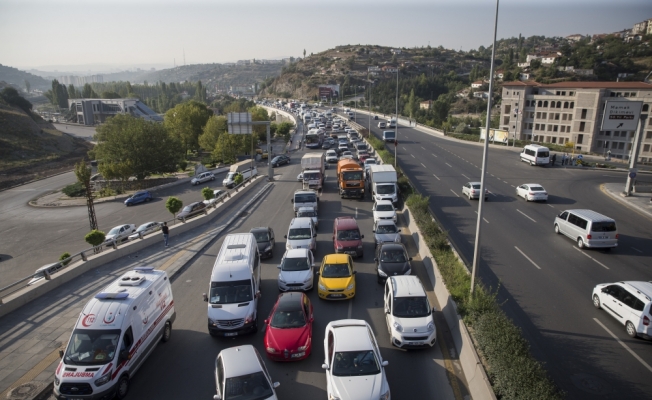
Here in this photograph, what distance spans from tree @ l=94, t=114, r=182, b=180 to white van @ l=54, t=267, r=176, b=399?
4648cm

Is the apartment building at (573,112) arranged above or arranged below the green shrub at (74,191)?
above

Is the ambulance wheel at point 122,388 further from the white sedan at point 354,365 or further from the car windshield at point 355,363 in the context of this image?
the car windshield at point 355,363

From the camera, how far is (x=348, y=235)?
19.4m

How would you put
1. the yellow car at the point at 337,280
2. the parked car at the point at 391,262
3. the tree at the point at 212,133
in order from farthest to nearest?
the tree at the point at 212,133 → the parked car at the point at 391,262 → the yellow car at the point at 337,280

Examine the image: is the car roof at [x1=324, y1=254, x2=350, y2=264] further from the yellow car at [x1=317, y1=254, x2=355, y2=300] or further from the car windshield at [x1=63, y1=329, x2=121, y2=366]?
the car windshield at [x1=63, y1=329, x2=121, y2=366]

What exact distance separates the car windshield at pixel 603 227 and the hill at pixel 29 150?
239ft

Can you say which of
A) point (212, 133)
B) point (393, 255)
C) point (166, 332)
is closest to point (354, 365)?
point (166, 332)

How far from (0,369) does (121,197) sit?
1560 inches

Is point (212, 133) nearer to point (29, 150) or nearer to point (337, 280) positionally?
point (29, 150)

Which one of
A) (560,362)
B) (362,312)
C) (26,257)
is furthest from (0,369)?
(26,257)

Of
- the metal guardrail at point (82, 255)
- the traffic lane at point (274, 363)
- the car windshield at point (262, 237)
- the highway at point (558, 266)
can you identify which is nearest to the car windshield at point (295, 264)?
the traffic lane at point (274, 363)

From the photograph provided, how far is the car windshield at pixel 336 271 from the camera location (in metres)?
15.1

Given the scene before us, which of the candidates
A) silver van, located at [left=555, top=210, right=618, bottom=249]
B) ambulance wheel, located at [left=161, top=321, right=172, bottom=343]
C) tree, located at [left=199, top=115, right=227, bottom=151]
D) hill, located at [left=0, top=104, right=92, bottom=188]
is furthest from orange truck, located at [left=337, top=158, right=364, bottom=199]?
hill, located at [left=0, top=104, right=92, bottom=188]

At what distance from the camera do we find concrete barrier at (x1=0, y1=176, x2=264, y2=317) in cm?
1429
